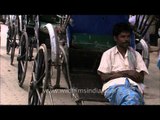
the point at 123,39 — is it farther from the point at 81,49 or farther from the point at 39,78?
the point at 81,49

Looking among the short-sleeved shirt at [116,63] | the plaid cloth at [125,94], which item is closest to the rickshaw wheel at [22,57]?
the short-sleeved shirt at [116,63]

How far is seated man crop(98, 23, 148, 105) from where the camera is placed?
254 cm

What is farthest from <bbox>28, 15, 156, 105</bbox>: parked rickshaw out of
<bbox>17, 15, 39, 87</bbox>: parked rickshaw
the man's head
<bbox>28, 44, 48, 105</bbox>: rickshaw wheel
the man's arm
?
the man's head

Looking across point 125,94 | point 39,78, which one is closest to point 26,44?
point 39,78

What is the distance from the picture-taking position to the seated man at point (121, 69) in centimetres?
254

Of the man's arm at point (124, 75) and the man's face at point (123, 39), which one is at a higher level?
the man's face at point (123, 39)

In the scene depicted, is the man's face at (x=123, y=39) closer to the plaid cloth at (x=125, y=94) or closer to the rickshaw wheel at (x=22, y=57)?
the plaid cloth at (x=125, y=94)

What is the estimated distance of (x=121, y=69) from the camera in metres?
2.77

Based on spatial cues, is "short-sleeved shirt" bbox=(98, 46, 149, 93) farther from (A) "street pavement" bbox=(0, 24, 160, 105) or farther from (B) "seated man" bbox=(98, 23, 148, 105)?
(A) "street pavement" bbox=(0, 24, 160, 105)

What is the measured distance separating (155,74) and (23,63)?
7.27 feet
